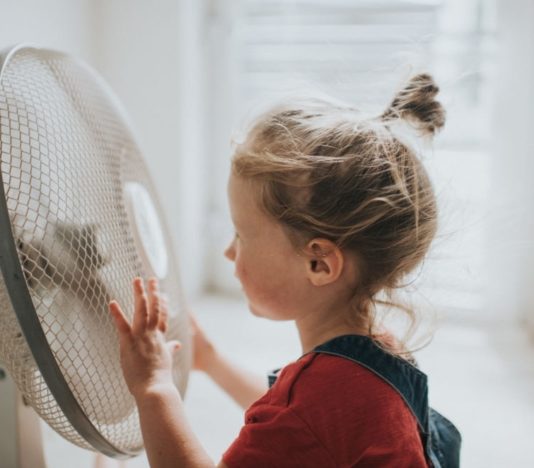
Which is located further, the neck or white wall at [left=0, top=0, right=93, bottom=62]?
white wall at [left=0, top=0, right=93, bottom=62]

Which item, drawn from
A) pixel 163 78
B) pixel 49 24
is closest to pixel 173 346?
pixel 49 24

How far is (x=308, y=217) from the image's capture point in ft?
2.23

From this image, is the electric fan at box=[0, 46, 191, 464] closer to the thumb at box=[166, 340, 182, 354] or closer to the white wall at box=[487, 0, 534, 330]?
the thumb at box=[166, 340, 182, 354]

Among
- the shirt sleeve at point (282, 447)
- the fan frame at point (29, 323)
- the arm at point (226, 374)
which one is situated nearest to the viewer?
the fan frame at point (29, 323)

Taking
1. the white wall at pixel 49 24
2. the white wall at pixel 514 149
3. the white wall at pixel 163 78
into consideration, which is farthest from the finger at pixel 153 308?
the white wall at pixel 514 149

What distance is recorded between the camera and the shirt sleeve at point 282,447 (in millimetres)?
629

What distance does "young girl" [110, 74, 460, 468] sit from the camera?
25.2 inches

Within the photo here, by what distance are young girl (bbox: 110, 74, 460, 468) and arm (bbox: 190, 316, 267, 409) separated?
24cm

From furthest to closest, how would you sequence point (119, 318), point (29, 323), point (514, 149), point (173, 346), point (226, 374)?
point (514, 149) → point (226, 374) → point (173, 346) → point (119, 318) → point (29, 323)

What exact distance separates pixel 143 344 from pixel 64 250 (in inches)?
5.7

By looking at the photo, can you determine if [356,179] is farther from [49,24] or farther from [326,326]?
[49,24]

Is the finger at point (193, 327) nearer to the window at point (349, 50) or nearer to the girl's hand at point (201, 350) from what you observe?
the girl's hand at point (201, 350)

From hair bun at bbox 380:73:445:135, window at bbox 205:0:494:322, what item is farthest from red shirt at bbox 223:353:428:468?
window at bbox 205:0:494:322

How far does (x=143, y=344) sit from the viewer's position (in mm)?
698
